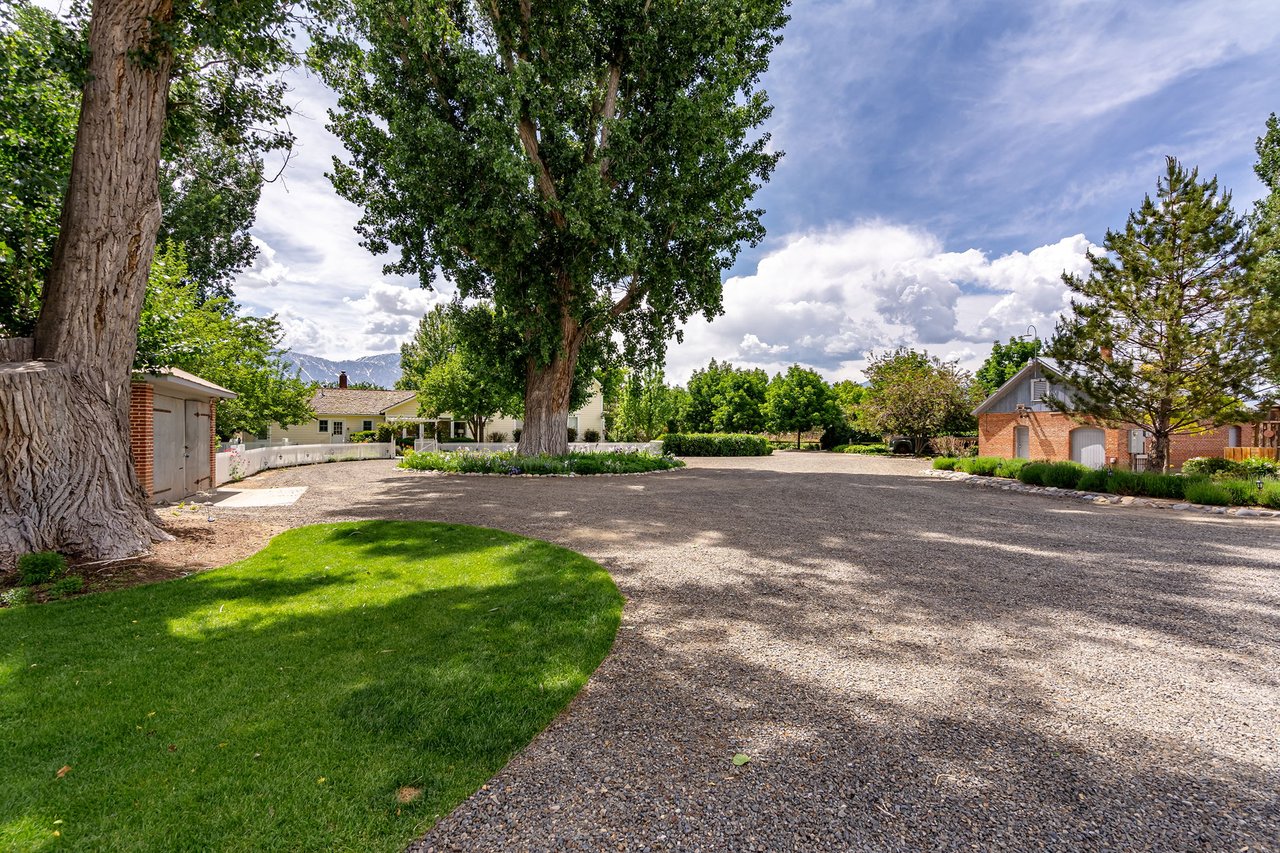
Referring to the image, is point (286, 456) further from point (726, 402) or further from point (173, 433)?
point (726, 402)

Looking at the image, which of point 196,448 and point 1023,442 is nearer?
point 196,448

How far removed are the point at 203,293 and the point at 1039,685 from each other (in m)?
37.5

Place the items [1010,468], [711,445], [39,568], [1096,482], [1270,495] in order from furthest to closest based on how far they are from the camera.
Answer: [711,445]
[1010,468]
[1096,482]
[1270,495]
[39,568]

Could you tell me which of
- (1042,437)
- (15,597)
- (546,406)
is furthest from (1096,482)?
(15,597)

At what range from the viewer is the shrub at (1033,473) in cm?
1504

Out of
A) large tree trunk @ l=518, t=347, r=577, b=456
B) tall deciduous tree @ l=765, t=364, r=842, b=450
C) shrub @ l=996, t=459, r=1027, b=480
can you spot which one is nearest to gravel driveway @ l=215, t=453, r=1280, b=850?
shrub @ l=996, t=459, r=1027, b=480

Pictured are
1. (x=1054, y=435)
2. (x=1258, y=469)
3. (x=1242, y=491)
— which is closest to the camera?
(x=1242, y=491)

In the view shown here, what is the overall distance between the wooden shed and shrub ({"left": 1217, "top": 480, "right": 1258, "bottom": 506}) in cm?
2082

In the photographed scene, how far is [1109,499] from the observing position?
12523mm

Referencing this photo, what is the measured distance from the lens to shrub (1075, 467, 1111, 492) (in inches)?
531

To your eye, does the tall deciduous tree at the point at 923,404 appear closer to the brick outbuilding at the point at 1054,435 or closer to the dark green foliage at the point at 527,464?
the brick outbuilding at the point at 1054,435

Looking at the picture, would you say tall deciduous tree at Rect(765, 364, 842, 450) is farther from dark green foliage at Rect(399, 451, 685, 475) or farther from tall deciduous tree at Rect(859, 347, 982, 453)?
dark green foliage at Rect(399, 451, 685, 475)

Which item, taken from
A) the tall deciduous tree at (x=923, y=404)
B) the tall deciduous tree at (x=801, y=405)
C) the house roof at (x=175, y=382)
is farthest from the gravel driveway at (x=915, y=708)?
the tall deciduous tree at (x=801, y=405)

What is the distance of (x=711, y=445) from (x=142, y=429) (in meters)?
28.1
